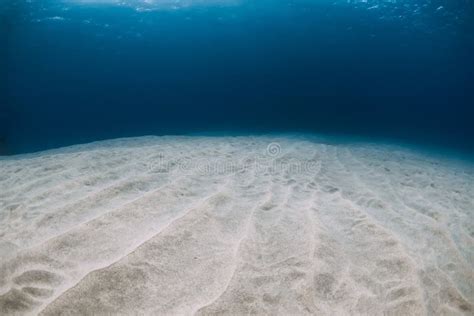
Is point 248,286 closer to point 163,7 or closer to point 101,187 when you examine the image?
point 101,187

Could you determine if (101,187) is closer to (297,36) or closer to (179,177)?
(179,177)

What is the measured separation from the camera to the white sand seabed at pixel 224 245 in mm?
2084

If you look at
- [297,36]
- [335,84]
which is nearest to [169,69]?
[297,36]

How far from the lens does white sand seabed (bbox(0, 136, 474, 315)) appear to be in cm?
208

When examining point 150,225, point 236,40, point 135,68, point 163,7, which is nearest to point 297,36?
point 236,40

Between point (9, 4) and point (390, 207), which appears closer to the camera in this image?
point (390, 207)

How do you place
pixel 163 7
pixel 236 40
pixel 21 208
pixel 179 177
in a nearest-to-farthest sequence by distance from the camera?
1. pixel 21 208
2. pixel 179 177
3. pixel 163 7
4. pixel 236 40

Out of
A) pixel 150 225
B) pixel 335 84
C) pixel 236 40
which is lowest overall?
pixel 150 225

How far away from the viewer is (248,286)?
222 centimetres

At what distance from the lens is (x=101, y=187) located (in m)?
3.94

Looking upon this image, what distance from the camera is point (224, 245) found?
9.01ft

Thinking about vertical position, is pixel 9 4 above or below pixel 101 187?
above

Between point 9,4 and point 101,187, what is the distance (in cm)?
2338

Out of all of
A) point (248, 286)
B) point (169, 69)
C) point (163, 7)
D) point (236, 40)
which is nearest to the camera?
point (248, 286)
